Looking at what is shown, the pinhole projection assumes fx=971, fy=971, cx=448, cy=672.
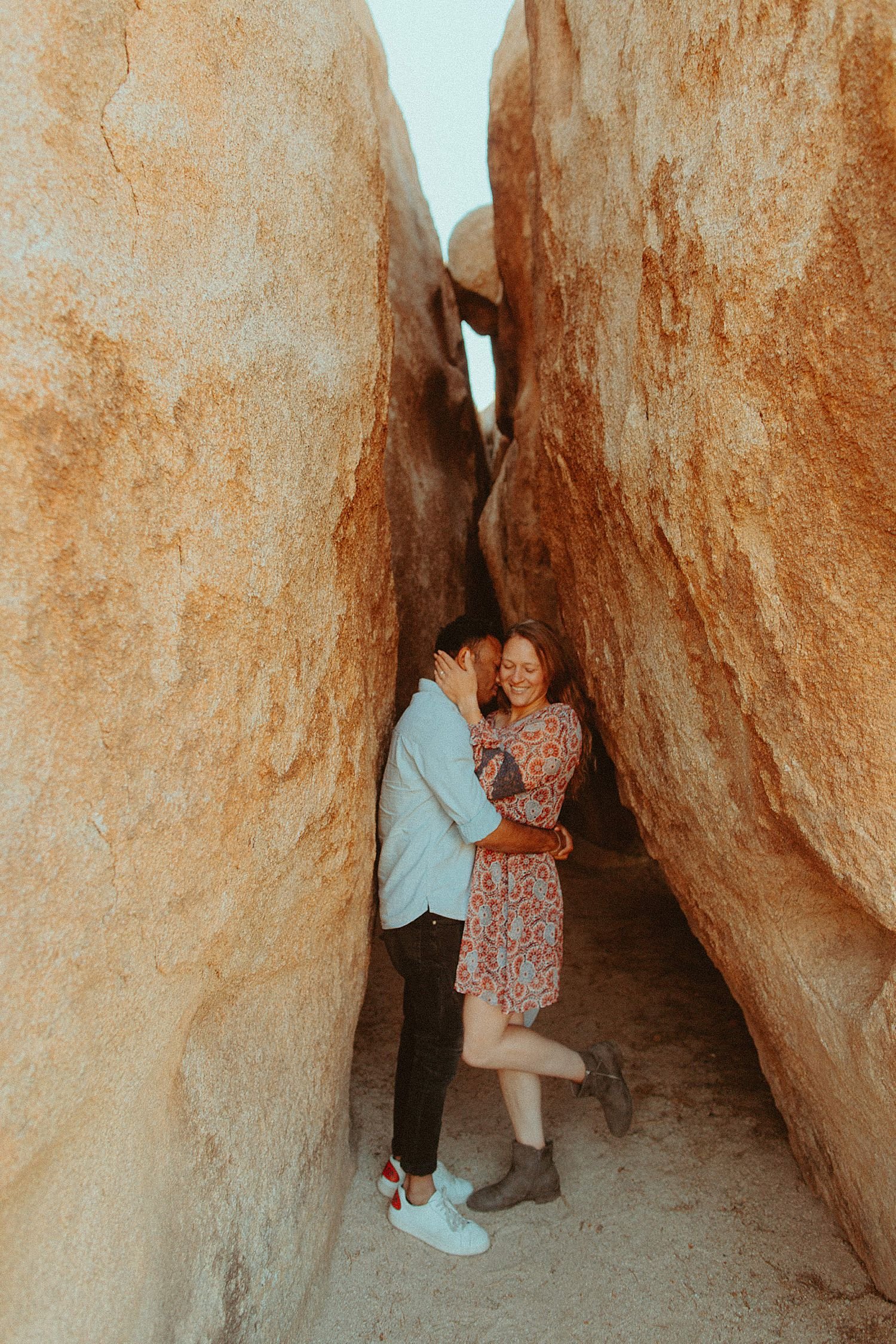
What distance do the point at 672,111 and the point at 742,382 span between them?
68 cm

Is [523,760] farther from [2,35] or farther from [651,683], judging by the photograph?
[2,35]

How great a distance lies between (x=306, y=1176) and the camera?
2328mm

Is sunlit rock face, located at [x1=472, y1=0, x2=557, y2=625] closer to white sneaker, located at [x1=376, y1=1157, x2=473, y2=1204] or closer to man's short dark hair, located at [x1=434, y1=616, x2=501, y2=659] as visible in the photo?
man's short dark hair, located at [x1=434, y1=616, x2=501, y2=659]

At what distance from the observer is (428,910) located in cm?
262

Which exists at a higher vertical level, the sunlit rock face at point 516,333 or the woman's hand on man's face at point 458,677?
the sunlit rock face at point 516,333

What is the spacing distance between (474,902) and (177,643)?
52.0 inches

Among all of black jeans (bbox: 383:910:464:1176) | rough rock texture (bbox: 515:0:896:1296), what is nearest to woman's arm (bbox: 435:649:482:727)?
rough rock texture (bbox: 515:0:896:1296)

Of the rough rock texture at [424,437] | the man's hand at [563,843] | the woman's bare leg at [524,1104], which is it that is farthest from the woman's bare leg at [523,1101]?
the rough rock texture at [424,437]

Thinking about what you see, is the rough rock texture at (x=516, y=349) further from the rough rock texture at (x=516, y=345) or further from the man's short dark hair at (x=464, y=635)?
the man's short dark hair at (x=464, y=635)

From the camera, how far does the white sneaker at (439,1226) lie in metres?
2.62

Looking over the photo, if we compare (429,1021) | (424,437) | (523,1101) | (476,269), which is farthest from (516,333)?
(523,1101)

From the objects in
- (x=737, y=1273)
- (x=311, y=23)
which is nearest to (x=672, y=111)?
(x=311, y=23)

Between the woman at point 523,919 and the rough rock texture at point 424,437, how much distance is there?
119 centimetres

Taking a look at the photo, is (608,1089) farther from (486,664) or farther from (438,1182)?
(486,664)
